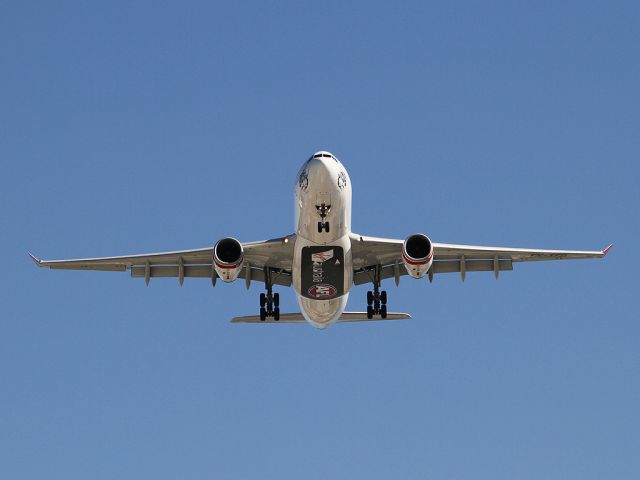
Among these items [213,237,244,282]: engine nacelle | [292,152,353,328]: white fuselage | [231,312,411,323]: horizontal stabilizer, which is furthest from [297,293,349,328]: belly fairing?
[213,237,244,282]: engine nacelle

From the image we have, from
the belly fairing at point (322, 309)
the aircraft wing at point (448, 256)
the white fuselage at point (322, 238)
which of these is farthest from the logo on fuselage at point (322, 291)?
the aircraft wing at point (448, 256)

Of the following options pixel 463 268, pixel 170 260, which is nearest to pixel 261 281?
pixel 170 260

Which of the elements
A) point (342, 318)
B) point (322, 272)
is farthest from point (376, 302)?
point (322, 272)

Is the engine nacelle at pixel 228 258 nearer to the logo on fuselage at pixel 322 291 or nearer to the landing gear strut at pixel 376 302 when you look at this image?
the logo on fuselage at pixel 322 291

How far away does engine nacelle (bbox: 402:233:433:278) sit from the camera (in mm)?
34656

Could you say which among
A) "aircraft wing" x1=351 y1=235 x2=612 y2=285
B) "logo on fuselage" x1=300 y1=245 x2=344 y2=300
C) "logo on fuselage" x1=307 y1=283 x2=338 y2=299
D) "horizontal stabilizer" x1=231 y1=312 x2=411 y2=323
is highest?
"aircraft wing" x1=351 y1=235 x2=612 y2=285

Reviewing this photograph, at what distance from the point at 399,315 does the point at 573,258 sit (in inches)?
243

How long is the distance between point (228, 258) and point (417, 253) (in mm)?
5727

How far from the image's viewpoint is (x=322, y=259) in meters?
34.6

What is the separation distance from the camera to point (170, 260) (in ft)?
127

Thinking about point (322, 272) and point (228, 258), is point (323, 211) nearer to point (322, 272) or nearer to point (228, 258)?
point (322, 272)

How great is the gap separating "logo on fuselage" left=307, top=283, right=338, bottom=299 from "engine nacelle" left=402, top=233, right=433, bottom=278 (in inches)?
98.7

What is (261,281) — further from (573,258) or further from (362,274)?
(573,258)

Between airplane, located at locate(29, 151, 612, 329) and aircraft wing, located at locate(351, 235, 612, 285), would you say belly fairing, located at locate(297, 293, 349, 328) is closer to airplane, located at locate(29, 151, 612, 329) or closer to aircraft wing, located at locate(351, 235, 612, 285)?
airplane, located at locate(29, 151, 612, 329)
